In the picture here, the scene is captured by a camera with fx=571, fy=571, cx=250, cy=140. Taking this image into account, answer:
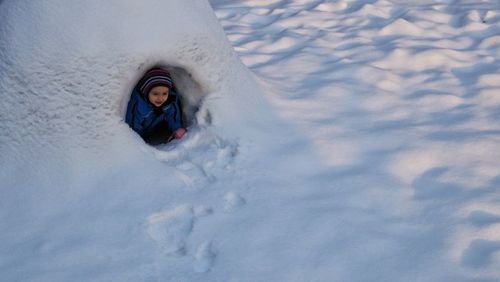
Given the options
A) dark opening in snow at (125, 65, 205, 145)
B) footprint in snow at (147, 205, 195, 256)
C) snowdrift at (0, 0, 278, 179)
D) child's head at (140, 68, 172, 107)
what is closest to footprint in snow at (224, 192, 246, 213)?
footprint in snow at (147, 205, 195, 256)

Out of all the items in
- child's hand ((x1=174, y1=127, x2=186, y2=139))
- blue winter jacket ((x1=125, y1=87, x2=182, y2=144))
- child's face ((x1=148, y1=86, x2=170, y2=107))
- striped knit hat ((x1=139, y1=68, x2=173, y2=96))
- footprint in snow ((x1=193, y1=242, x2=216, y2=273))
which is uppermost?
striped knit hat ((x1=139, y1=68, x2=173, y2=96))

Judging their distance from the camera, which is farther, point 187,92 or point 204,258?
point 187,92

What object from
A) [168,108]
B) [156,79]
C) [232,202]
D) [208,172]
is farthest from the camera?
[168,108]

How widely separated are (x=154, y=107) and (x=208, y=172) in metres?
0.67

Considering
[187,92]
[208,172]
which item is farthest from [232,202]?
[187,92]

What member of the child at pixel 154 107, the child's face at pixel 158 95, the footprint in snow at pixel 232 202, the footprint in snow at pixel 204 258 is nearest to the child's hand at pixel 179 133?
the child at pixel 154 107

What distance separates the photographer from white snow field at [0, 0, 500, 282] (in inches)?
93.1

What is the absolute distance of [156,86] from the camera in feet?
10.3

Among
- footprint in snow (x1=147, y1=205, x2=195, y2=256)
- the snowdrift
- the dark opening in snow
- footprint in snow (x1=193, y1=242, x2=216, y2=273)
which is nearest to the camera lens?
footprint in snow (x1=193, y1=242, x2=216, y2=273)

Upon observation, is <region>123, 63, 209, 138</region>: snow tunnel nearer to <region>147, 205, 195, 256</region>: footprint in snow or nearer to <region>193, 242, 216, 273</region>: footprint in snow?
<region>147, 205, 195, 256</region>: footprint in snow

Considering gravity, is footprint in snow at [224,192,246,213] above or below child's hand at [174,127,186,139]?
below

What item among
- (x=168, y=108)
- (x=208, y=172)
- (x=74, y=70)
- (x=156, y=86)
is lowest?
(x=208, y=172)

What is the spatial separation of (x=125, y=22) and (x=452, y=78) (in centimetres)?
234

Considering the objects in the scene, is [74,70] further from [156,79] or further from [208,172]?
[208,172]
